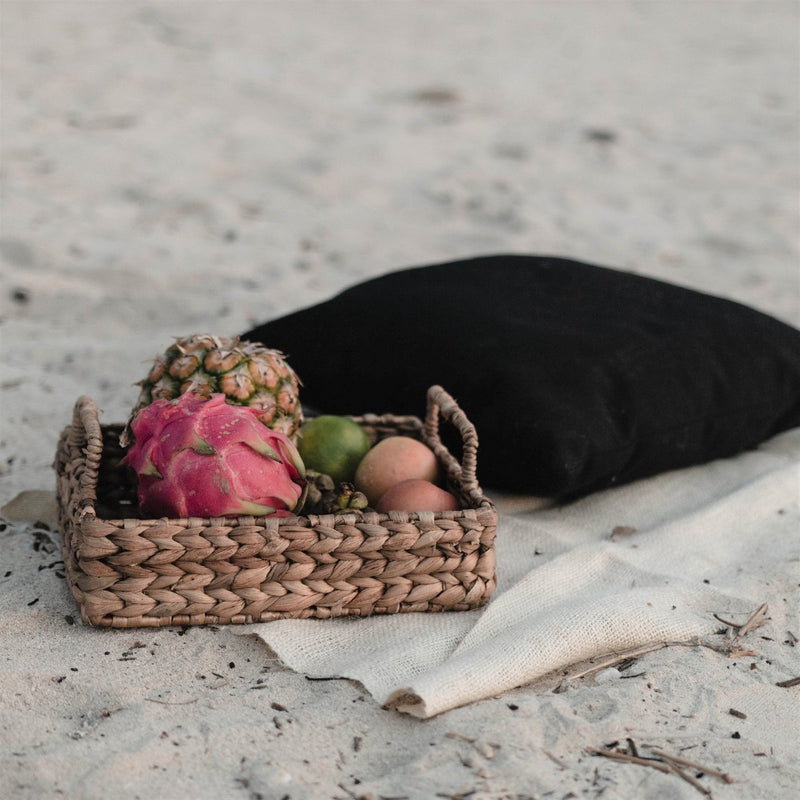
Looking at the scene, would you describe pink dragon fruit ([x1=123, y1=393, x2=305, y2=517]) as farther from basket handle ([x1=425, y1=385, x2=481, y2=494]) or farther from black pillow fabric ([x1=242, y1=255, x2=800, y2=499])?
black pillow fabric ([x1=242, y1=255, x2=800, y2=499])

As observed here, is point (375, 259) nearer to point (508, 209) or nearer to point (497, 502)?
point (508, 209)

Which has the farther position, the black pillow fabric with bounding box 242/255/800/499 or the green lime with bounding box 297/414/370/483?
the black pillow fabric with bounding box 242/255/800/499

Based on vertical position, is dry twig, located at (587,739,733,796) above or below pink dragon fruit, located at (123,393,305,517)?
below

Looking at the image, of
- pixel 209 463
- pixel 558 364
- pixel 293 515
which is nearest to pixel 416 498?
pixel 293 515

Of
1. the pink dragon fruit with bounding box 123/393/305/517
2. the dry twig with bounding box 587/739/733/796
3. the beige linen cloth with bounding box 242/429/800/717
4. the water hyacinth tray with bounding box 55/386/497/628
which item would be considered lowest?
the beige linen cloth with bounding box 242/429/800/717

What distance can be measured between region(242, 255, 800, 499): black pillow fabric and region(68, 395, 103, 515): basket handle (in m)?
0.73

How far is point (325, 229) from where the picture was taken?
4.54 meters

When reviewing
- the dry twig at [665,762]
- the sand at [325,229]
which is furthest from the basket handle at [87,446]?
the dry twig at [665,762]

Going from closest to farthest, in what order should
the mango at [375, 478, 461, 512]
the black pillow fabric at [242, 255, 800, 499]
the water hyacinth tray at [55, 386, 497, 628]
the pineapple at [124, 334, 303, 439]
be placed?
the water hyacinth tray at [55, 386, 497, 628]
the mango at [375, 478, 461, 512]
the pineapple at [124, 334, 303, 439]
the black pillow fabric at [242, 255, 800, 499]

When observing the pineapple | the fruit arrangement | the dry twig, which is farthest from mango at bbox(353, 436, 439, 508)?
the dry twig

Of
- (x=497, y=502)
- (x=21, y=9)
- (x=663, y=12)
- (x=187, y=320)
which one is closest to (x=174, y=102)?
(x=21, y=9)

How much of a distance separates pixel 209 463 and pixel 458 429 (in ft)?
2.15

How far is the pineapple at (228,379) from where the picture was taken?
2.24 metres

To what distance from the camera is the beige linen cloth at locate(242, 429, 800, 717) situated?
190 centimetres
